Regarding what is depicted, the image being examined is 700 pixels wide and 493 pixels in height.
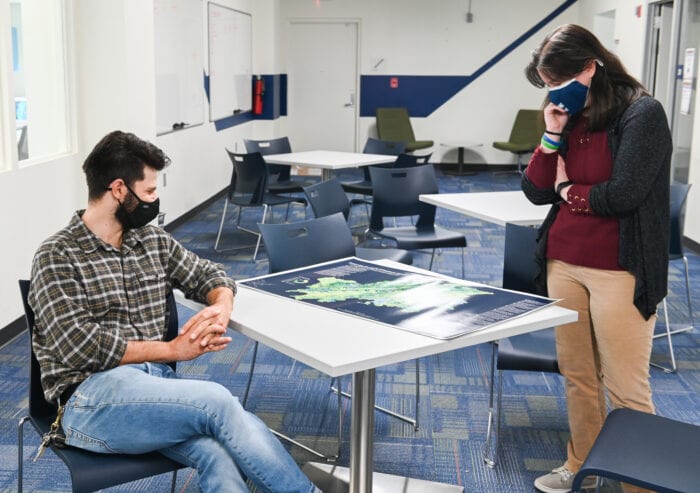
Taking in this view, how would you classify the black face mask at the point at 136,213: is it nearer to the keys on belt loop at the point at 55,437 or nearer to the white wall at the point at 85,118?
the keys on belt loop at the point at 55,437

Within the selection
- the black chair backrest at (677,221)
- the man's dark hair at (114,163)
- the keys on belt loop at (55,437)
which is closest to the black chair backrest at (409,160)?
the black chair backrest at (677,221)

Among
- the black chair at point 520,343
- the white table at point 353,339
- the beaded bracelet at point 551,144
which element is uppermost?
the beaded bracelet at point 551,144

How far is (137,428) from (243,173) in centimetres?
455

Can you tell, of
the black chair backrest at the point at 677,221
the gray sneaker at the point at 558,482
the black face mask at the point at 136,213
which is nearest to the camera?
the black face mask at the point at 136,213

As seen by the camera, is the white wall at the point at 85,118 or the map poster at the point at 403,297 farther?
the white wall at the point at 85,118

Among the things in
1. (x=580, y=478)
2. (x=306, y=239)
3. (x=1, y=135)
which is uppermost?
(x=1, y=135)

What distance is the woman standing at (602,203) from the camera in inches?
90.4

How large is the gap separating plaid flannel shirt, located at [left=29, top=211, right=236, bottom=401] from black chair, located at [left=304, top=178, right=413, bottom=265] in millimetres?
2062

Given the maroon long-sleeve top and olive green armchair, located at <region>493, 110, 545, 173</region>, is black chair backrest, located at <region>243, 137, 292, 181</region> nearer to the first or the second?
olive green armchair, located at <region>493, 110, 545, 173</region>

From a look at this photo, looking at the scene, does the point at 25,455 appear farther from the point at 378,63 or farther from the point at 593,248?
the point at 378,63

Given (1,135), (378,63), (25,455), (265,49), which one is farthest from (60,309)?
(378,63)

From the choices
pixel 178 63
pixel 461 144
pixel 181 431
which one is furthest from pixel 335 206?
pixel 461 144

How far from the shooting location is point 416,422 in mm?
3432

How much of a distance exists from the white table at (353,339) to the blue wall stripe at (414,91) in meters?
9.69
